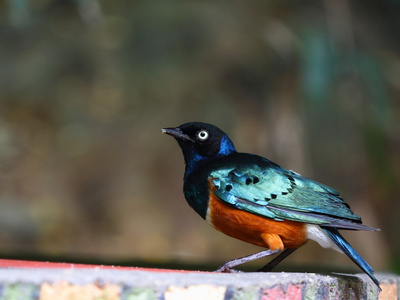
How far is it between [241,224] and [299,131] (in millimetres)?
3729

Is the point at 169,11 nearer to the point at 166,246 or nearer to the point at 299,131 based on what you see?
the point at 299,131

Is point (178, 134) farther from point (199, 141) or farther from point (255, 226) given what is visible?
point (255, 226)

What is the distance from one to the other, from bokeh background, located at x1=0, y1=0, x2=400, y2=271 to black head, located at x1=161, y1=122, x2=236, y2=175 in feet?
9.27

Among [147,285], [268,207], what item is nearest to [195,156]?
[268,207]

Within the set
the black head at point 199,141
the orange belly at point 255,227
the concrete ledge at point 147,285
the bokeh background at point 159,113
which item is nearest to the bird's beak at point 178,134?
the black head at point 199,141

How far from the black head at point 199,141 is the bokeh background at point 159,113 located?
2.82 meters

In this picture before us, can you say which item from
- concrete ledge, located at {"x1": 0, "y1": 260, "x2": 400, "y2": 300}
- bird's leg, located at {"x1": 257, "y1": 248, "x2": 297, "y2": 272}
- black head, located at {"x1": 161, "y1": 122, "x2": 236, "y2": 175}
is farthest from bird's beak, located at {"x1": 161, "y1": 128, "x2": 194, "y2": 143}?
concrete ledge, located at {"x1": 0, "y1": 260, "x2": 400, "y2": 300}

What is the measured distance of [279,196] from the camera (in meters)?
2.15

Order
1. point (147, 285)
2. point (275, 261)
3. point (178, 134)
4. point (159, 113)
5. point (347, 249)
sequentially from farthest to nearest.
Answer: point (159, 113) → point (178, 134) → point (275, 261) → point (347, 249) → point (147, 285)

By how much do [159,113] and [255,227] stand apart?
14.9 ft

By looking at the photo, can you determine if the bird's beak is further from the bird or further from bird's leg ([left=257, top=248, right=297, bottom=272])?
bird's leg ([left=257, top=248, right=297, bottom=272])

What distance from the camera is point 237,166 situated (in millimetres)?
2281

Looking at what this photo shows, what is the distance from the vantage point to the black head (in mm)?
2482

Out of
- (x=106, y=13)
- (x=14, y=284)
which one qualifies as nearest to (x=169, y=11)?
(x=106, y=13)
